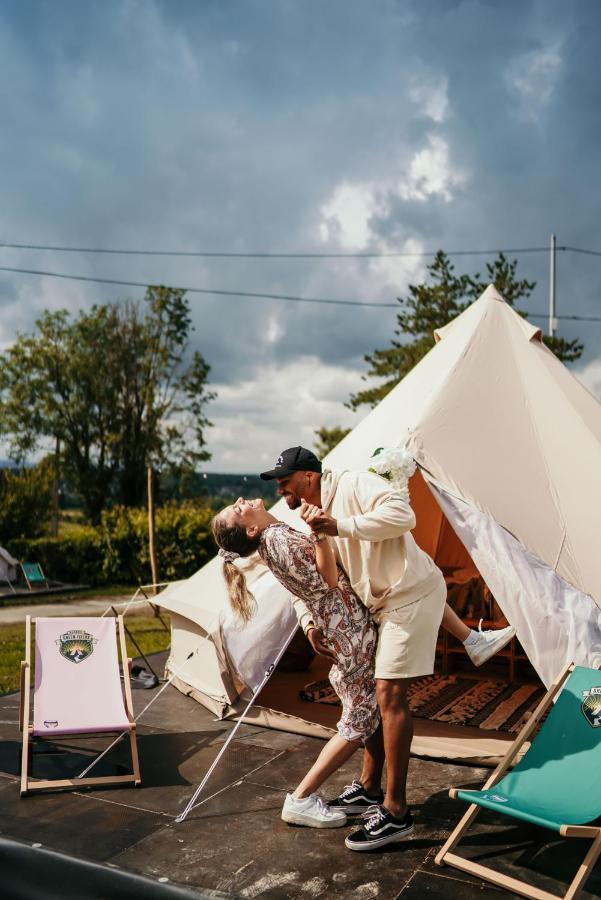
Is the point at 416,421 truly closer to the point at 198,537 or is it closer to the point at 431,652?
the point at 431,652

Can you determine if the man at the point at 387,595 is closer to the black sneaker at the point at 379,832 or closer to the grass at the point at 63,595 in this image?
the black sneaker at the point at 379,832

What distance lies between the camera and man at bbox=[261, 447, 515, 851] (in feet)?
10.5

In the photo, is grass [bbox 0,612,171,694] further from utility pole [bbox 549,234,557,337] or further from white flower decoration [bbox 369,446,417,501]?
utility pole [bbox 549,234,557,337]

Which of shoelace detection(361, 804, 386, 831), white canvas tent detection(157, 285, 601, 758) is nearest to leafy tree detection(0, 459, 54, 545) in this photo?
white canvas tent detection(157, 285, 601, 758)

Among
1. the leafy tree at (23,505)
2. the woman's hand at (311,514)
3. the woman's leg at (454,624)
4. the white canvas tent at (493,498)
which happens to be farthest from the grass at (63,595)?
the woman's hand at (311,514)

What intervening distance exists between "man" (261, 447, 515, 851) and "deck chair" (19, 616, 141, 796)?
1.36 meters

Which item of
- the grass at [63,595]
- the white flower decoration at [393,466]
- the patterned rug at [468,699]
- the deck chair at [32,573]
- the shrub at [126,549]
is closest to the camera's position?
the white flower decoration at [393,466]

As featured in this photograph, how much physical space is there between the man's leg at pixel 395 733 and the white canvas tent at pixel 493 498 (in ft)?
3.54

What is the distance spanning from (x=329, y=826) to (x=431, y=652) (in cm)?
85

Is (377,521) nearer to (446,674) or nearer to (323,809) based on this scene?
(323,809)

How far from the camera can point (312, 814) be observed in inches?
134

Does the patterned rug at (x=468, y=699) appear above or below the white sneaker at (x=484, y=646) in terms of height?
below

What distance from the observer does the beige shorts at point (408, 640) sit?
3.24 m

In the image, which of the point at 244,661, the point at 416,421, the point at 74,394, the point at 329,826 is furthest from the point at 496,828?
the point at 74,394
